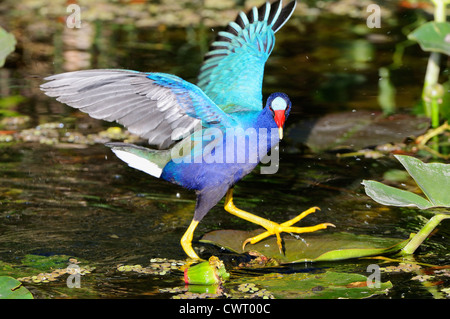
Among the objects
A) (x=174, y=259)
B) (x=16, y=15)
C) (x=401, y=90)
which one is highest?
(x=16, y=15)

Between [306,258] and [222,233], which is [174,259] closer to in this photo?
[222,233]

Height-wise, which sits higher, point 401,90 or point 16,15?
point 16,15

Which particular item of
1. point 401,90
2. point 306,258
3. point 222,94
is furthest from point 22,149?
point 401,90

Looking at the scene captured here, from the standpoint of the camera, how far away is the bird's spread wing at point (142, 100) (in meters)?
3.12

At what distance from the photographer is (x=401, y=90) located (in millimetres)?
5973

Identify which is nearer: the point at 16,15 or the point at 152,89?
the point at 152,89

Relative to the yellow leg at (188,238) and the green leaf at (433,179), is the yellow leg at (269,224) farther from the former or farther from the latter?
the green leaf at (433,179)

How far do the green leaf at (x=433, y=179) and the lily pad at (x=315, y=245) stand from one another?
0.34m

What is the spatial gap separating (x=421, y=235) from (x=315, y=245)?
0.47 m

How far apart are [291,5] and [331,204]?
1.18 meters

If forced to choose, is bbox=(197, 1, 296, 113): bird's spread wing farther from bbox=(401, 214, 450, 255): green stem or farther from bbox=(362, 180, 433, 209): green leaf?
bbox=(401, 214, 450, 255): green stem
